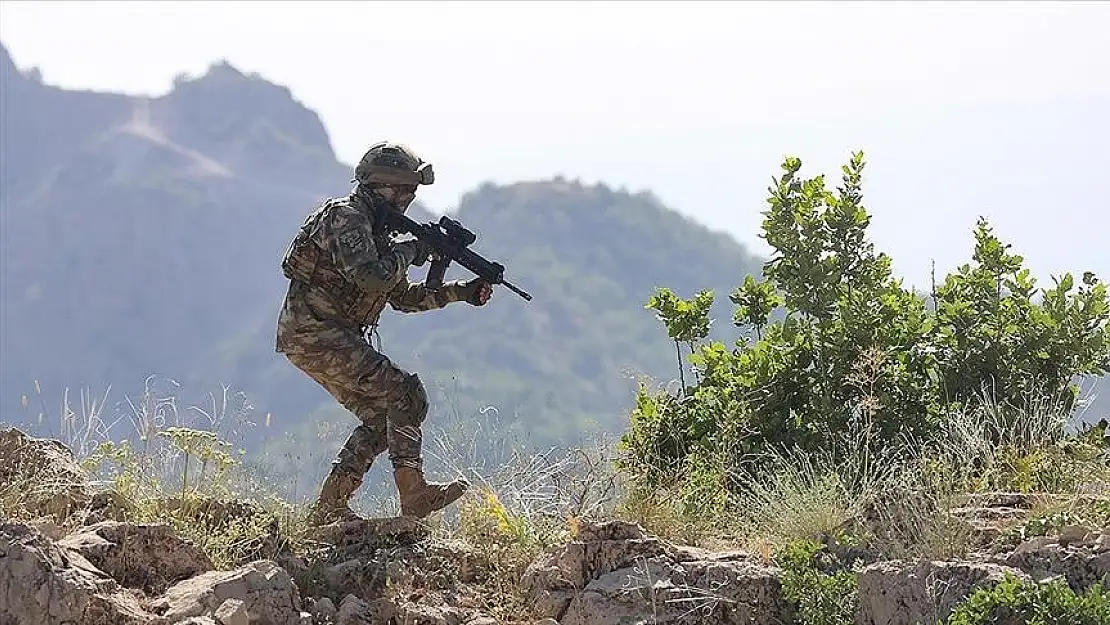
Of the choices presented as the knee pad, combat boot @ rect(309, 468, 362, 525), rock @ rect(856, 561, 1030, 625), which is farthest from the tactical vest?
rock @ rect(856, 561, 1030, 625)

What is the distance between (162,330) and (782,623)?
91.9 metres

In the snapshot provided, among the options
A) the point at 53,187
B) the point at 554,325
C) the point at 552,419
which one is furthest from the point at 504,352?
the point at 53,187

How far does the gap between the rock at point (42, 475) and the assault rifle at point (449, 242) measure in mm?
2050

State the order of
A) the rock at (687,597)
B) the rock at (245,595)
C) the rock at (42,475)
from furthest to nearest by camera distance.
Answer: the rock at (42,475) → the rock at (687,597) → the rock at (245,595)

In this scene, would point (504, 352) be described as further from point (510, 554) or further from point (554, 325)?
point (510, 554)

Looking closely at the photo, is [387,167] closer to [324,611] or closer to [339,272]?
[339,272]

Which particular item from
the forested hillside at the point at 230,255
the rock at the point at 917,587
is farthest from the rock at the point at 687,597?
the forested hillside at the point at 230,255

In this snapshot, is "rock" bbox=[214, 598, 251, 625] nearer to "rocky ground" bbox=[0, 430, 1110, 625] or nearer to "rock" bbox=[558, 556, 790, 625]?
"rocky ground" bbox=[0, 430, 1110, 625]

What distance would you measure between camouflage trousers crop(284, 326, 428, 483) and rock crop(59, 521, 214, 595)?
1.09 metres

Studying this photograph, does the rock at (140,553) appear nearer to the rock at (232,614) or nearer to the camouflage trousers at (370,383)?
the rock at (232,614)

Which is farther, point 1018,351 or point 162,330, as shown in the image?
point 162,330

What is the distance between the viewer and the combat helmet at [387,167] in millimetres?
6598

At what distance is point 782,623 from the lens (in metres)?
5.65

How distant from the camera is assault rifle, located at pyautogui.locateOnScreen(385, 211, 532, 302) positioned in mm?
6648
